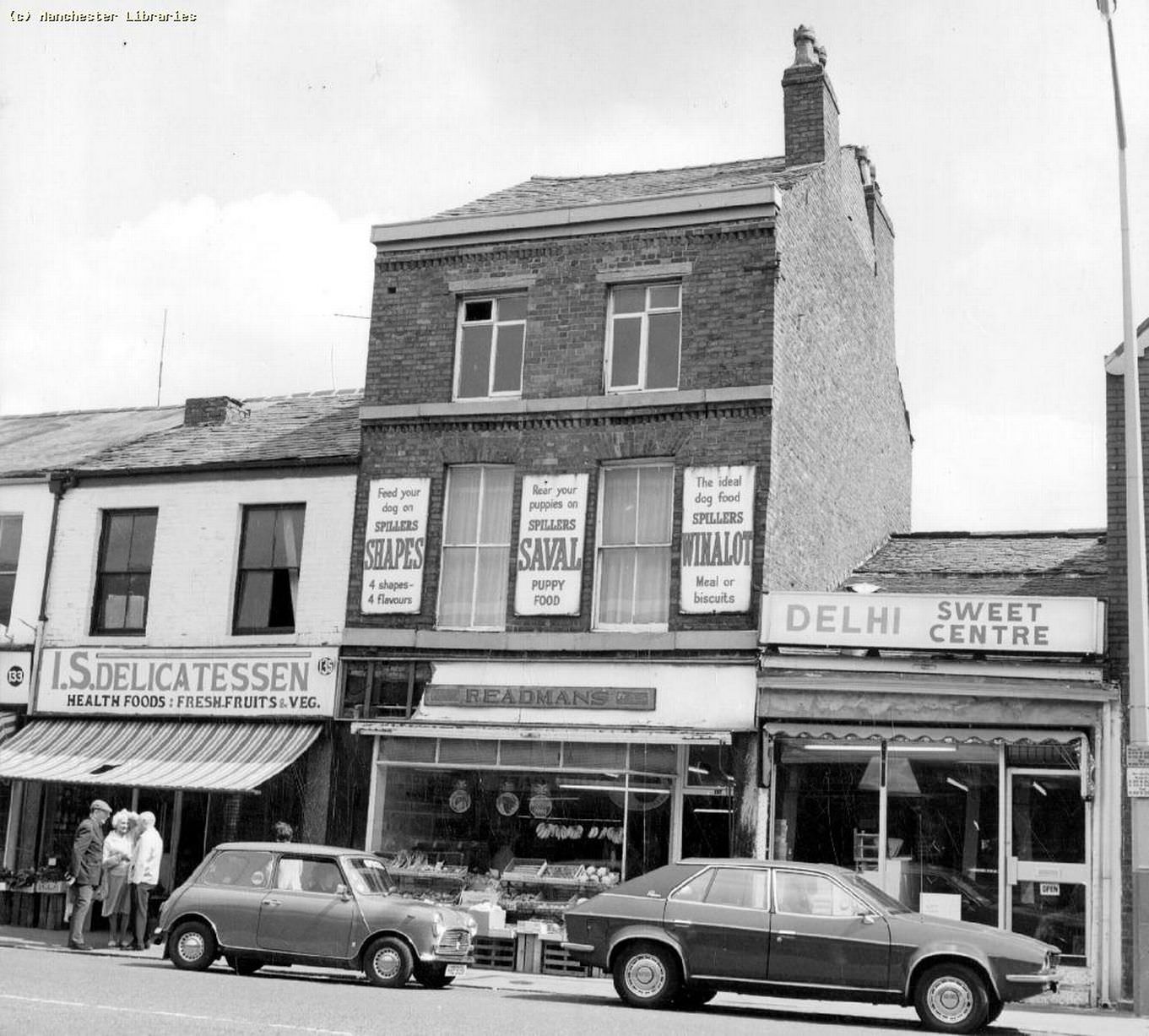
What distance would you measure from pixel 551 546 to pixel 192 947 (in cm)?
701

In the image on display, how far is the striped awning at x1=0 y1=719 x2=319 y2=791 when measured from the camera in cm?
1953

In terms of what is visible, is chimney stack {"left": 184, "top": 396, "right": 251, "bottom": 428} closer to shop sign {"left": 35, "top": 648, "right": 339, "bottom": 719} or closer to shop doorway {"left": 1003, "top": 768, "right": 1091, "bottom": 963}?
shop sign {"left": 35, "top": 648, "right": 339, "bottom": 719}

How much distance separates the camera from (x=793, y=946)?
13.5m

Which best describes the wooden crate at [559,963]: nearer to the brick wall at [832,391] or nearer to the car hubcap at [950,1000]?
the brick wall at [832,391]

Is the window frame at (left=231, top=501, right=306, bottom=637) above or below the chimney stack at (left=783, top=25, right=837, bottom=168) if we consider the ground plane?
below

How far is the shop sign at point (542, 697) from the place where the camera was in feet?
62.5

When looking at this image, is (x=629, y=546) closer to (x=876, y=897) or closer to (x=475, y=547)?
(x=475, y=547)

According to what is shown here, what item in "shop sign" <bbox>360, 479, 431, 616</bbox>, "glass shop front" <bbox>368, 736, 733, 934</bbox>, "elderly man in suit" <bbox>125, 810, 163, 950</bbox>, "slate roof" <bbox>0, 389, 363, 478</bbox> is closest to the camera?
"elderly man in suit" <bbox>125, 810, 163, 950</bbox>

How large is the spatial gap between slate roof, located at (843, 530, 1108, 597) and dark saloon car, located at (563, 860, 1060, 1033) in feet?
19.4

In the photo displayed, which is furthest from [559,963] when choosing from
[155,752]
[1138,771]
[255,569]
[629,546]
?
[255,569]

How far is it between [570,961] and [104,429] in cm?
1409

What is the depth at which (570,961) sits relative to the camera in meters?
17.6

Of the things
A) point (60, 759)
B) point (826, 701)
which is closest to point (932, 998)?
point (826, 701)

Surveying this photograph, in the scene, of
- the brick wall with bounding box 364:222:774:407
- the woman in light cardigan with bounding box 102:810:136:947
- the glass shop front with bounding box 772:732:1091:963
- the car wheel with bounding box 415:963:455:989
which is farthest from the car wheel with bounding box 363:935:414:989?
the brick wall with bounding box 364:222:774:407
